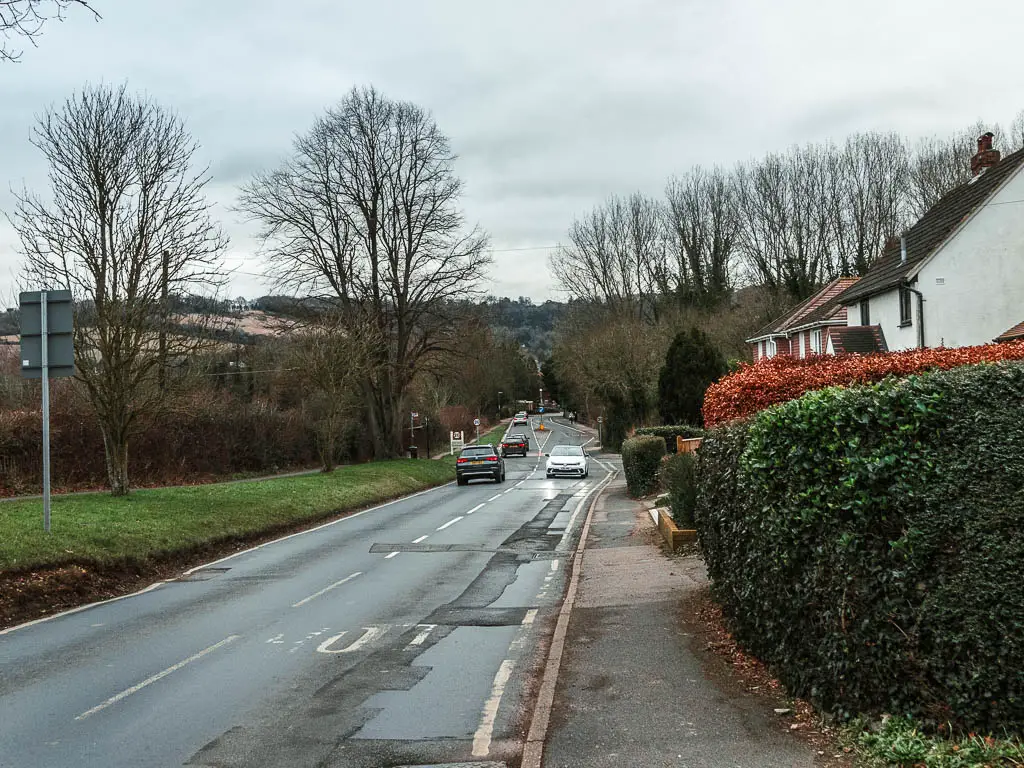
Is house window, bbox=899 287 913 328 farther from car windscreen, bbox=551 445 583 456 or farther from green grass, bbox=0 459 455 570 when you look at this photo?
green grass, bbox=0 459 455 570

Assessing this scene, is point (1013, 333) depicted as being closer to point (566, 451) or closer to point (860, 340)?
point (860, 340)

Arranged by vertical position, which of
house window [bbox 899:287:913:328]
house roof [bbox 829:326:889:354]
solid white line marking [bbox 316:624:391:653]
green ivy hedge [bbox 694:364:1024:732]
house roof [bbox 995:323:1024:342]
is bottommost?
solid white line marking [bbox 316:624:391:653]

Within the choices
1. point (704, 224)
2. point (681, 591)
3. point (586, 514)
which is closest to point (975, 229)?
point (586, 514)

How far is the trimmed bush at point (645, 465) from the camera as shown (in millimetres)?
30375

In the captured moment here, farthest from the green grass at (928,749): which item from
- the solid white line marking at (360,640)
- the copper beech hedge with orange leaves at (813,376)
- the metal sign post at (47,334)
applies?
the metal sign post at (47,334)

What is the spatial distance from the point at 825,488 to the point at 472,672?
409 centimetres

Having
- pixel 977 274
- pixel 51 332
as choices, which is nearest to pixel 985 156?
pixel 977 274

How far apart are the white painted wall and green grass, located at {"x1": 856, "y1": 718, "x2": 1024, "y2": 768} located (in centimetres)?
2491

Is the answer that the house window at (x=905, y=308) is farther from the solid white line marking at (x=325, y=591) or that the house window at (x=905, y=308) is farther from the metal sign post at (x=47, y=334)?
the metal sign post at (x=47, y=334)

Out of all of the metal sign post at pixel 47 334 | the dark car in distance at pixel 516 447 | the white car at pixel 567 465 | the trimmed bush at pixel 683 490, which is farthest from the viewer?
the dark car in distance at pixel 516 447

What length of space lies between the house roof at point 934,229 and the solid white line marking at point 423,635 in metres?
23.0

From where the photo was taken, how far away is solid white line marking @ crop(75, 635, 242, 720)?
740 cm

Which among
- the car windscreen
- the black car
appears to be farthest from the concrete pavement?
the car windscreen

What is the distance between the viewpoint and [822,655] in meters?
6.19
